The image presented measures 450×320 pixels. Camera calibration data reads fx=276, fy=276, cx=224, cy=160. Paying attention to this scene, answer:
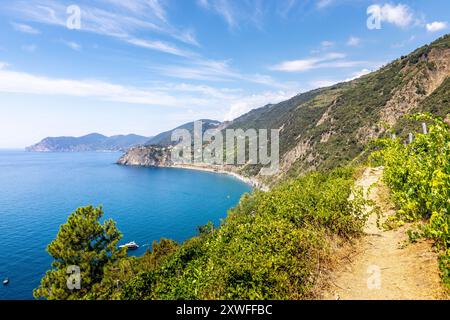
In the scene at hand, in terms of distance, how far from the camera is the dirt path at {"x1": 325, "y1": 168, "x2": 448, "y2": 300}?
7.06 meters

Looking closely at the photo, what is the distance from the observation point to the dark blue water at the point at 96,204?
62.3 meters

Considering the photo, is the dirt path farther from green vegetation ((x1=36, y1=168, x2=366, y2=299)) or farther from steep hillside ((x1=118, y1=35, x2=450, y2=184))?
steep hillside ((x1=118, y1=35, x2=450, y2=184))

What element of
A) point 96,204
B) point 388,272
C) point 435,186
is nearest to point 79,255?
point 388,272

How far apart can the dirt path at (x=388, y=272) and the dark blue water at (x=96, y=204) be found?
5958 cm

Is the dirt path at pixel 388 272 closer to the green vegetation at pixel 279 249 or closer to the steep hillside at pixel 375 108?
the green vegetation at pixel 279 249

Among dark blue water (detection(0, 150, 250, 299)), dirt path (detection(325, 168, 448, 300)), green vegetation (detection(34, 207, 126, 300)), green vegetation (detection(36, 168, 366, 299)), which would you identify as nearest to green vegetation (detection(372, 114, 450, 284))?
dirt path (detection(325, 168, 448, 300))

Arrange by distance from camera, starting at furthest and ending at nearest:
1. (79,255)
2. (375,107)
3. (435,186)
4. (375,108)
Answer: (375,107), (375,108), (79,255), (435,186)

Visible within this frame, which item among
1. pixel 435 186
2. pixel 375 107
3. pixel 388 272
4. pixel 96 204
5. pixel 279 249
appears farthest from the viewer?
pixel 375 107

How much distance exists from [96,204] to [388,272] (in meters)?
126

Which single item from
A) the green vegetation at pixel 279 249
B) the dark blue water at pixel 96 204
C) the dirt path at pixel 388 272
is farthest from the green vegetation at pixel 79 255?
the dark blue water at pixel 96 204

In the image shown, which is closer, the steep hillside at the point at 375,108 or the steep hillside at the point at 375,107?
the steep hillside at the point at 375,108

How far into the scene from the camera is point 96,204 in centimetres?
11812

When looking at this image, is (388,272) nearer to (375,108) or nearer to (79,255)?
(79,255)

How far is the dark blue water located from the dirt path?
195 ft
